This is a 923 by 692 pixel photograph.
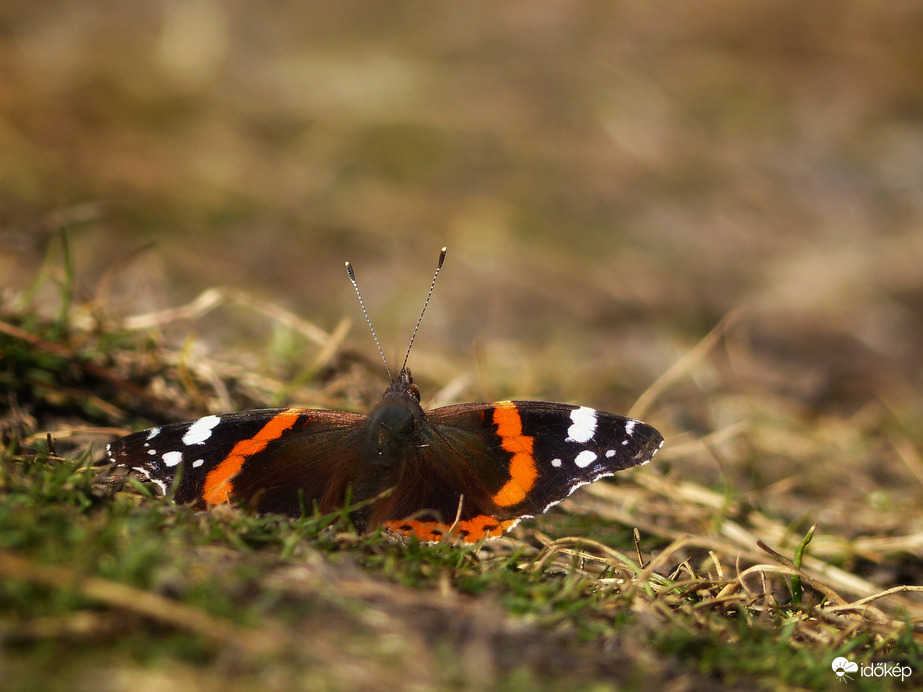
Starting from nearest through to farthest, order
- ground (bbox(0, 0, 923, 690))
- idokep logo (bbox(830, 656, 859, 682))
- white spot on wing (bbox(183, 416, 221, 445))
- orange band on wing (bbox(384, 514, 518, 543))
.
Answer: ground (bbox(0, 0, 923, 690))
idokep logo (bbox(830, 656, 859, 682))
orange band on wing (bbox(384, 514, 518, 543))
white spot on wing (bbox(183, 416, 221, 445))

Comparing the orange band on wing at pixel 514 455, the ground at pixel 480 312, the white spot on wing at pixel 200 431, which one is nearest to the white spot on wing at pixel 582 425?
the orange band on wing at pixel 514 455

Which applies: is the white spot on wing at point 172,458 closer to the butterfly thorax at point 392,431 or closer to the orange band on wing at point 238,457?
the orange band on wing at point 238,457

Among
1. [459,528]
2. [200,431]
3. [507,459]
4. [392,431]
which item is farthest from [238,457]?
[507,459]

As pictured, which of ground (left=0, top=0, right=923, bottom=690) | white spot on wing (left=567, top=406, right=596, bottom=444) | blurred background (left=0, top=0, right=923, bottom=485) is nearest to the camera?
ground (left=0, top=0, right=923, bottom=690)

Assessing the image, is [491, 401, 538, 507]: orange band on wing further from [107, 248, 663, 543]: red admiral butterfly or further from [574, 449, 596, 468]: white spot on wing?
[574, 449, 596, 468]: white spot on wing

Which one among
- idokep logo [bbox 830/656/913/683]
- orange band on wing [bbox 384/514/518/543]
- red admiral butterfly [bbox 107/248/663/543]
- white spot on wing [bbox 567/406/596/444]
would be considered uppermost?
white spot on wing [bbox 567/406/596/444]

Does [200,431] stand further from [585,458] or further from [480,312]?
[480,312]

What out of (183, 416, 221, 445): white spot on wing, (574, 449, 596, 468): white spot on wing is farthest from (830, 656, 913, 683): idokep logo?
(183, 416, 221, 445): white spot on wing

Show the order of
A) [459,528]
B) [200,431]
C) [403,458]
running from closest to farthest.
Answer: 1. [459,528]
2. [200,431]
3. [403,458]
